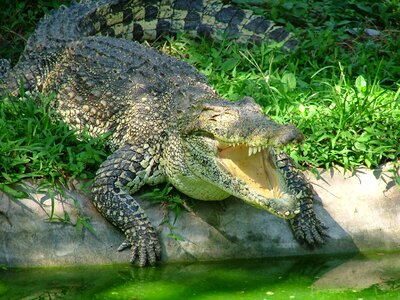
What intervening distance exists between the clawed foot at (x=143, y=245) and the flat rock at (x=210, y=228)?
0.06 meters

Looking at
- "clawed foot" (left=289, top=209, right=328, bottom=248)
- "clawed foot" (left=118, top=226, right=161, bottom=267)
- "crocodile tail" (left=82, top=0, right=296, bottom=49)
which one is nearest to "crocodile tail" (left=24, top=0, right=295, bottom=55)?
"crocodile tail" (left=82, top=0, right=296, bottom=49)

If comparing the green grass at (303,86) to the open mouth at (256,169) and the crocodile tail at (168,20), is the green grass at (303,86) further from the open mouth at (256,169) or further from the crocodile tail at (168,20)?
the open mouth at (256,169)

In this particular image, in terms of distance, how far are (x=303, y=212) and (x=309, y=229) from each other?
0.14 m

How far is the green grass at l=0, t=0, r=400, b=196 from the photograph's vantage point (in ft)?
21.6

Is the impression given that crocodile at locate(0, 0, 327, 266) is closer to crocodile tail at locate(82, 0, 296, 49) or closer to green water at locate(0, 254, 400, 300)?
crocodile tail at locate(82, 0, 296, 49)

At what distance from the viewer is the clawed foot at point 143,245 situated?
241 inches

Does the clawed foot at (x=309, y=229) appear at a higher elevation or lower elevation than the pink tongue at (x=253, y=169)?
lower

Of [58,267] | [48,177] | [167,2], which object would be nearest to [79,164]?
[48,177]

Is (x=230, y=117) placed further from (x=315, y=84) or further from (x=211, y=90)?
(x=315, y=84)

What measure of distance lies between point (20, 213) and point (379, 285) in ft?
8.00

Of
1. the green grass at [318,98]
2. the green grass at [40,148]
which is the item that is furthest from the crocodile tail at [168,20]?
the green grass at [40,148]

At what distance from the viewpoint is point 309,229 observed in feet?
20.9

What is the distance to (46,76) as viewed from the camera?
7.80 metres

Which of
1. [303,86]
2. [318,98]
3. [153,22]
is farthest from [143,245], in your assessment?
[153,22]
